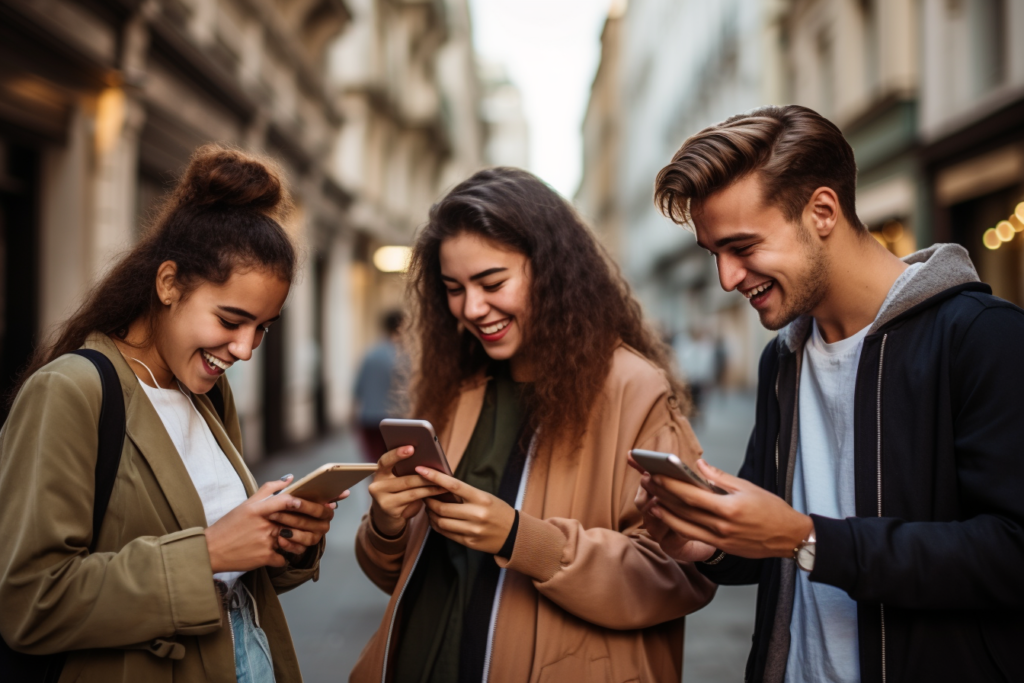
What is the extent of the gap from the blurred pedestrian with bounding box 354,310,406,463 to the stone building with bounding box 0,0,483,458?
3.44ft

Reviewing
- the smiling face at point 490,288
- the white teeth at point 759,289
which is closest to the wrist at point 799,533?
the white teeth at point 759,289

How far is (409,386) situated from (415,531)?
1.90 feet

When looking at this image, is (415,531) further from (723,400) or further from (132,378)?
(723,400)

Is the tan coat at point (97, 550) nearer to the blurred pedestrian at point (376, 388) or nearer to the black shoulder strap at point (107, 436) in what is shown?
the black shoulder strap at point (107, 436)

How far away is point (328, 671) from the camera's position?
4.32 metres

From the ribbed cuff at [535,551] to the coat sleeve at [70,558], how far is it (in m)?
0.66

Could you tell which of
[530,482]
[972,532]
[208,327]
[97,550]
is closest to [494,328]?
[530,482]

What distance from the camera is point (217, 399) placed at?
7.30ft

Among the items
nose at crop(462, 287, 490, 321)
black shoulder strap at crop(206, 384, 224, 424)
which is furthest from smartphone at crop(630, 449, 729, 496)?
black shoulder strap at crop(206, 384, 224, 424)

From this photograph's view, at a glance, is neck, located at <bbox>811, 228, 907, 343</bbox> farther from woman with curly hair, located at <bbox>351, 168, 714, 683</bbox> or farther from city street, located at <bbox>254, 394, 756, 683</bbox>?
city street, located at <bbox>254, 394, 756, 683</bbox>

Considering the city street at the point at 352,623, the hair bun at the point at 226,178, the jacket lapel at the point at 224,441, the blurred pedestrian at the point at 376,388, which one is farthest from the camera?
the blurred pedestrian at the point at 376,388

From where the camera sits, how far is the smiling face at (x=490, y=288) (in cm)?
221

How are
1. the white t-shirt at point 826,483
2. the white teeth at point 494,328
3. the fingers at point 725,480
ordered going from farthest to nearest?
the white teeth at point 494,328
the white t-shirt at point 826,483
the fingers at point 725,480

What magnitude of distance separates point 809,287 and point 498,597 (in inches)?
42.3
